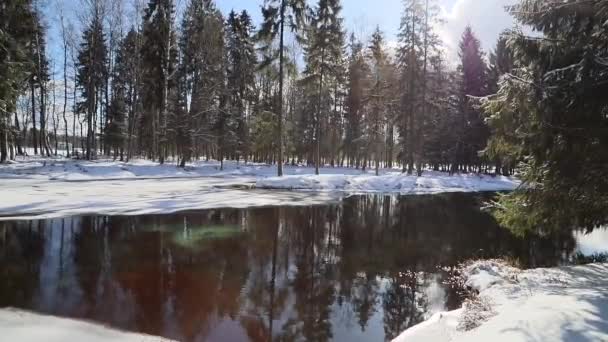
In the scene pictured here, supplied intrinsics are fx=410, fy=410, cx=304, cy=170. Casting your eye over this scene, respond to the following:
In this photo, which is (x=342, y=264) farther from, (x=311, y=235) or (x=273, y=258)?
(x=311, y=235)

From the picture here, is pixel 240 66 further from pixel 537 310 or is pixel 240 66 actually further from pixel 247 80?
pixel 537 310

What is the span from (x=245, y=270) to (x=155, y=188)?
15.7 metres

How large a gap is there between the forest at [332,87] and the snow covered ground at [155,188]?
308 cm

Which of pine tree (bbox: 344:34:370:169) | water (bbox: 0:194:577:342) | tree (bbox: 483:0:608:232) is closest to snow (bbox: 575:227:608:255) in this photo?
water (bbox: 0:194:577:342)

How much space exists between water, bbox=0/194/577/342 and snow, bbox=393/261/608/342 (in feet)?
2.51

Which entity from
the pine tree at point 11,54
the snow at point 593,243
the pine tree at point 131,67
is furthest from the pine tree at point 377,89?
the pine tree at point 11,54

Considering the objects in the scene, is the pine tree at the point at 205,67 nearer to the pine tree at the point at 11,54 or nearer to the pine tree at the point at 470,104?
the pine tree at the point at 11,54

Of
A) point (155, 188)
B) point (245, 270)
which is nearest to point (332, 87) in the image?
point (155, 188)

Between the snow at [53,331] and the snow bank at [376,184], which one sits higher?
the snow bank at [376,184]

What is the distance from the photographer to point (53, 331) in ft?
18.7

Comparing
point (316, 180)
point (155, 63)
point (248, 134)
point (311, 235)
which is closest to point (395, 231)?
point (311, 235)

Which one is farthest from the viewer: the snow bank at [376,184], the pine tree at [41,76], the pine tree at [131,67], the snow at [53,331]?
the pine tree at [131,67]

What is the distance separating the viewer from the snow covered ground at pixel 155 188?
52.8 ft

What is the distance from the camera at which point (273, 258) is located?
10.3 meters
